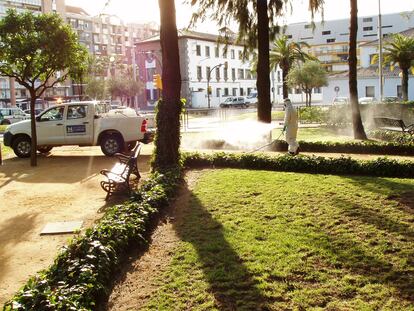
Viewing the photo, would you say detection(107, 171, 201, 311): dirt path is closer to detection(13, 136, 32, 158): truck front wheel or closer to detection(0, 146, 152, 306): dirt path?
detection(0, 146, 152, 306): dirt path

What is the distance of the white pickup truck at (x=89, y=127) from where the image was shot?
15289mm

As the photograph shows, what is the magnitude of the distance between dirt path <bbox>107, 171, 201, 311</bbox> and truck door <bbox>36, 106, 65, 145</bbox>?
28.7ft

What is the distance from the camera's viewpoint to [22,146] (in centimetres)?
1612

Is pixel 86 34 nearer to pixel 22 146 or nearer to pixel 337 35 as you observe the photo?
pixel 337 35

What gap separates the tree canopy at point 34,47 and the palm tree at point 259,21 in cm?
501

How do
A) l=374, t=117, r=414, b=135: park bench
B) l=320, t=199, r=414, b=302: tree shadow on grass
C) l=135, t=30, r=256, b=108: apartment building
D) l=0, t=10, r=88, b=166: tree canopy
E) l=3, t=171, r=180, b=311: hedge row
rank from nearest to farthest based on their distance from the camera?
1. l=3, t=171, r=180, b=311: hedge row
2. l=320, t=199, r=414, b=302: tree shadow on grass
3. l=0, t=10, r=88, b=166: tree canopy
4. l=374, t=117, r=414, b=135: park bench
5. l=135, t=30, r=256, b=108: apartment building

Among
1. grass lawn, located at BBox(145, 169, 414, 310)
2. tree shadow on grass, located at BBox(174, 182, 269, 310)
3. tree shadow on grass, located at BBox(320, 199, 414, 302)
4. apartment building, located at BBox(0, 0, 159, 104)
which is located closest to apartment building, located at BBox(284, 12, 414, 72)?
apartment building, located at BBox(0, 0, 159, 104)

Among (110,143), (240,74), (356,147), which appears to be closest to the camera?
(356,147)

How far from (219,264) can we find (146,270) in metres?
0.84

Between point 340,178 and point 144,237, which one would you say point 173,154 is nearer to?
point 340,178

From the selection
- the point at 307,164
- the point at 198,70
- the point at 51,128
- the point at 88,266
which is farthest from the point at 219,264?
the point at 198,70

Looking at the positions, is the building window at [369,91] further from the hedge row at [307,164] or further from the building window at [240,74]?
the hedge row at [307,164]

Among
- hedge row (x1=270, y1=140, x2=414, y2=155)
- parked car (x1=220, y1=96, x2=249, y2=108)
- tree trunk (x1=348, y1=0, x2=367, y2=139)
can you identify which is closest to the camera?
hedge row (x1=270, y1=140, x2=414, y2=155)

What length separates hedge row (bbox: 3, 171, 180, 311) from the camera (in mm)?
4090
